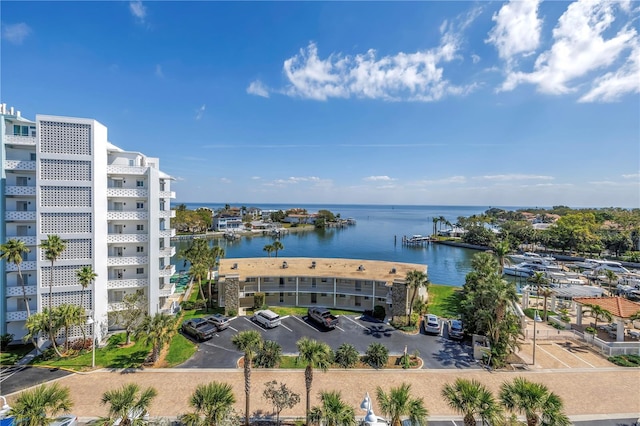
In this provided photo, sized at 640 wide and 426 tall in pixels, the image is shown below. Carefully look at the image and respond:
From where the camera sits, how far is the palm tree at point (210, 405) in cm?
1277

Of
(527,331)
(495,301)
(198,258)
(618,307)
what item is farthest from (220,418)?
(618,307)

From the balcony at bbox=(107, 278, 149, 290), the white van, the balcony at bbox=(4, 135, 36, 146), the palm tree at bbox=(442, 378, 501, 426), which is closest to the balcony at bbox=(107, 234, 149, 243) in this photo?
the balcony at bbox=(107, 278, 149, 290)

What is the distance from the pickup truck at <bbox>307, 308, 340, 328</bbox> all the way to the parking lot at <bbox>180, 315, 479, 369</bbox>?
531 mm

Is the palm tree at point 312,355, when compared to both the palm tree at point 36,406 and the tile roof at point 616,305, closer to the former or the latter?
the palm tree at point 36,406

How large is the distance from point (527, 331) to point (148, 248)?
40755 millimetres

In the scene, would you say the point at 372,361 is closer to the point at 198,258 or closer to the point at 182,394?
the point at 182,394

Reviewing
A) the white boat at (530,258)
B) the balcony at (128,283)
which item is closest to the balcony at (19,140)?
the balcony at (128,283)

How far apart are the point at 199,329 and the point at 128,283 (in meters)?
9.25

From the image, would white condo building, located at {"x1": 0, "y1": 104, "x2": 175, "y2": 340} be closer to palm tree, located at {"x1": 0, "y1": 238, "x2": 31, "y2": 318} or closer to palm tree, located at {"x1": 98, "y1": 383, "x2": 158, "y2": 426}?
palm tree, located at {"x1": 0, "y1": 238, "x2": 31, "y2": 318}

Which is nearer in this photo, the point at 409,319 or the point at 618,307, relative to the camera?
the point at 618,307

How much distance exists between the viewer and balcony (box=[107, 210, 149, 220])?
28.9 metres

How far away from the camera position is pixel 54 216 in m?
25.6

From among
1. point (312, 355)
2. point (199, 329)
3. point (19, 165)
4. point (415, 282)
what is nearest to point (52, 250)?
point (19, 165)

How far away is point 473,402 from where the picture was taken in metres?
13.2
